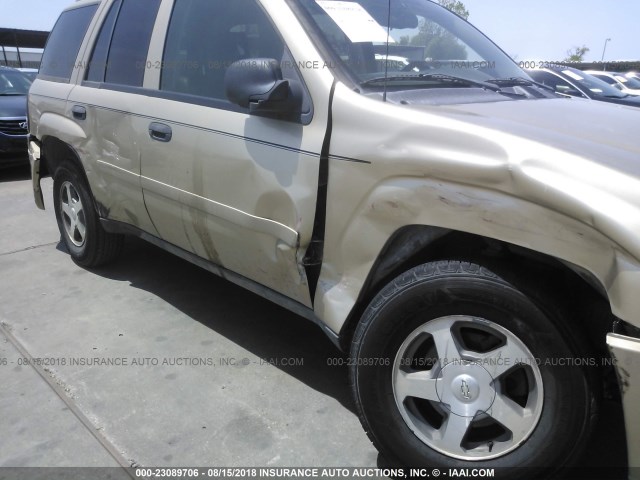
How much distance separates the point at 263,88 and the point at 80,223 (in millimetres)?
2487

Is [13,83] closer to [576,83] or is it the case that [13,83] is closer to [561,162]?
[576,83]

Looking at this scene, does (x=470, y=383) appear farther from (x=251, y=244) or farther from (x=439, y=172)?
(x=251, y=244)

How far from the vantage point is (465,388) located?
1.91 meters

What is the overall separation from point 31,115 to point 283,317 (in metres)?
2.65

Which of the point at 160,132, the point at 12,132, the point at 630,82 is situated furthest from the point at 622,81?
the point at 160,132

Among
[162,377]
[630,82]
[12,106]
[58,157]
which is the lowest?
[162,377]

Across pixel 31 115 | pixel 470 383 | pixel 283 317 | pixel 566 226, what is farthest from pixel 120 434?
pixel 31 115

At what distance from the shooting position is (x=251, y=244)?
2588mm

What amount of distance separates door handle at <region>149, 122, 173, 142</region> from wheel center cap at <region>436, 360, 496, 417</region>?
1818 mm

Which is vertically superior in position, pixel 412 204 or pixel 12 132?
pixel 412 204

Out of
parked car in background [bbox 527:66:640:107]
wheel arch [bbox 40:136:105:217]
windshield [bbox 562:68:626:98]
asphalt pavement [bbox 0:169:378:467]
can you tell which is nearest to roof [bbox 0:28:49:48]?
parked car in background [bbox 527:66:640:107]

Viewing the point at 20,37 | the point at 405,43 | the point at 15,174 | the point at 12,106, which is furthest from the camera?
the point at 20,37

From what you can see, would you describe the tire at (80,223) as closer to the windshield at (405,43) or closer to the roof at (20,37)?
the windshield at (405,43)

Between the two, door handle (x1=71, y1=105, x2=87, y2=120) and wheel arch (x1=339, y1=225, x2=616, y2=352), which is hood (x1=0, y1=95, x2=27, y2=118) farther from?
wheel arch (x1=339, y1=225, x2=616, y2=352)
